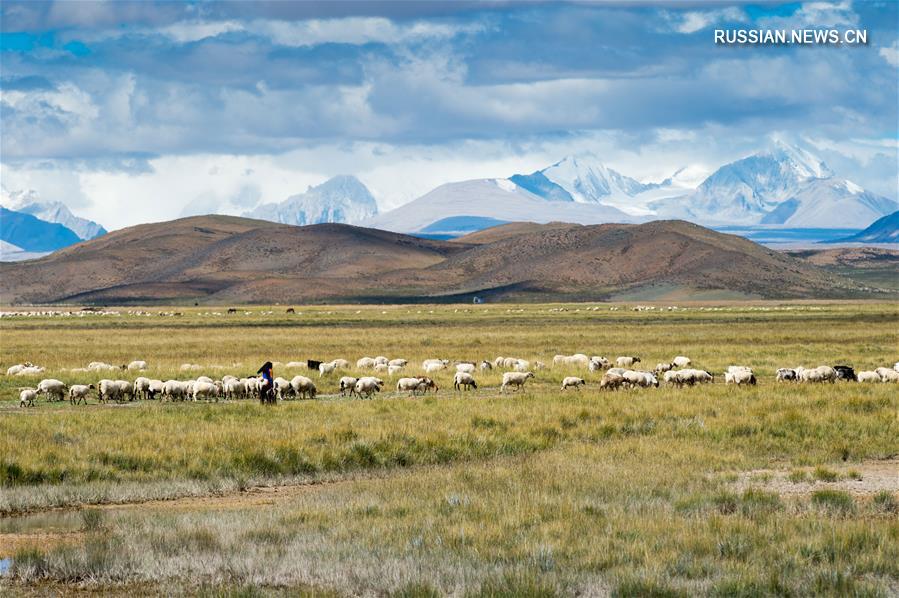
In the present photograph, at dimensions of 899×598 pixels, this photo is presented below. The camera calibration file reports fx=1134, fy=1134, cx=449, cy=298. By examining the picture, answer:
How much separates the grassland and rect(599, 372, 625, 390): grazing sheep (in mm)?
2121

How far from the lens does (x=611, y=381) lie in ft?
113

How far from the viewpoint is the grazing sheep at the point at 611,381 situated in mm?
34469

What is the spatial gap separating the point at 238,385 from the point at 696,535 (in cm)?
2136

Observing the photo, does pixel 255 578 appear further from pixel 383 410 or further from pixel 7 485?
pixel 383 410

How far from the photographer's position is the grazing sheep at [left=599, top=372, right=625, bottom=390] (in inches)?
1357

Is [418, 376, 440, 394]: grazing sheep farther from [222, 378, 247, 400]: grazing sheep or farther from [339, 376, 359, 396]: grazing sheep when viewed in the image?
[222, 378, 247, 400]: grazing sheep

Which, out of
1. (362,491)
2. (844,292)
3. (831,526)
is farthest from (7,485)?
(844,292)

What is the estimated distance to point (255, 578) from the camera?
12.9 meters

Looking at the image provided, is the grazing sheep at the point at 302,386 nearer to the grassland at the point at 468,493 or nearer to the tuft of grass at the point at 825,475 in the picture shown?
the grassland at the point at 468,493

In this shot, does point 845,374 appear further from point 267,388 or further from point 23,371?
point 23,371

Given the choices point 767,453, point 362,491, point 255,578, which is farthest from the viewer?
point 767,453

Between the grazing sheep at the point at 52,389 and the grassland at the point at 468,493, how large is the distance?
1154 mm

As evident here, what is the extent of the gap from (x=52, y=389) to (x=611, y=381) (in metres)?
16.5

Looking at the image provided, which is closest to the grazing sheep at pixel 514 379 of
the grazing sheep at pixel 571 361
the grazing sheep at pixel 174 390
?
the grazing sheep at pixel 571 361
